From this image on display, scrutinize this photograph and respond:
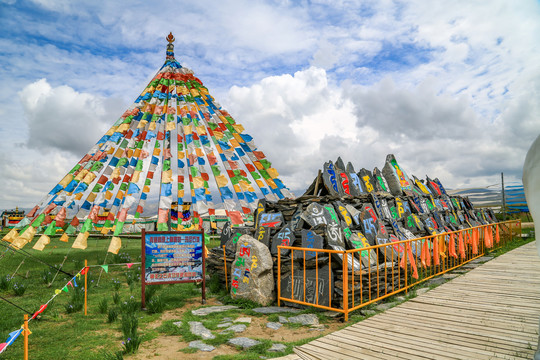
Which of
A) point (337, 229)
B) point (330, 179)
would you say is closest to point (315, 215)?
point (337, 229)

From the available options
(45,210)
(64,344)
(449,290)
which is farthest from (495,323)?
(45,210)

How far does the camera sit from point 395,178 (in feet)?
43.1

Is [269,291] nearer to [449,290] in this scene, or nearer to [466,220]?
[449,290]

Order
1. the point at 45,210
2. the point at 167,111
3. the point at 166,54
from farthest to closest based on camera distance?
the point at 166,54 → the point at 167,111 → the point at 45,210

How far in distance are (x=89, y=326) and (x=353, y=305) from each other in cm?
458

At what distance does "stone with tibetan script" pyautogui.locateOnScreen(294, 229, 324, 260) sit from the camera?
701cm

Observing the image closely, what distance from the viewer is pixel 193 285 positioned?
9.41m

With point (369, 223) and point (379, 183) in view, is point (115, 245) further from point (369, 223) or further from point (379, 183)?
point (379, 183)

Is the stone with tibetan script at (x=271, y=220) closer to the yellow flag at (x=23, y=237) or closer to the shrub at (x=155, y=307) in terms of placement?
the shrub at (x=155, y=307)

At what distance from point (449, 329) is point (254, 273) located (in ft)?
11.7

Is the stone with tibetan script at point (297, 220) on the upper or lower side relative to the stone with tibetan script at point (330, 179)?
lower

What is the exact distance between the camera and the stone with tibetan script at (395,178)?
13.0 meters

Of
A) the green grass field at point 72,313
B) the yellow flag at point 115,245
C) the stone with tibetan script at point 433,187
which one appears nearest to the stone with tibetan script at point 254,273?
the green grass field at point 72,313

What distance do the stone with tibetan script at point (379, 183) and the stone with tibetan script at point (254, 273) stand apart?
21.0 feet
